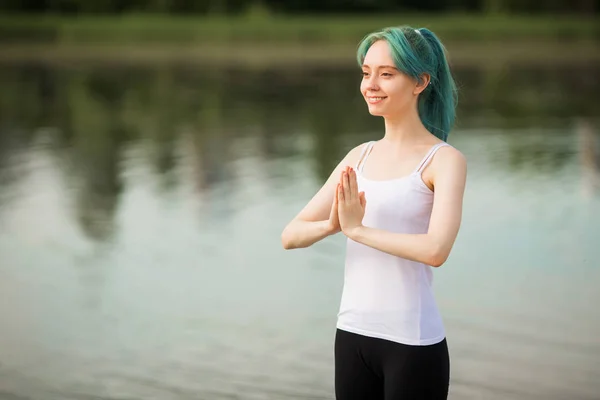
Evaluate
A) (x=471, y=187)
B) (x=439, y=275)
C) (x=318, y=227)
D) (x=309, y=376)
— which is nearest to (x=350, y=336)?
(x=318, y=227)

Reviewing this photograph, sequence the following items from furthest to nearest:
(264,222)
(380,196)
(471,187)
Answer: (471,187) → (264,222) → (380,196)

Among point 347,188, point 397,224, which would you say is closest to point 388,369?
point 397,224

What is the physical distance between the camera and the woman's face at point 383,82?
8.33ft

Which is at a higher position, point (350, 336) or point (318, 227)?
point (318, 227)

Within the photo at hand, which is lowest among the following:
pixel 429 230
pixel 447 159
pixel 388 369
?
pixel 388 369

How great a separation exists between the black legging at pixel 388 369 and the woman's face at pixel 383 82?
53 cm

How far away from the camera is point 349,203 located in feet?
8.12

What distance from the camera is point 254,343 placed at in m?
5.83

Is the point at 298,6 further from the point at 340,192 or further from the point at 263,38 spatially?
the point at 340,192

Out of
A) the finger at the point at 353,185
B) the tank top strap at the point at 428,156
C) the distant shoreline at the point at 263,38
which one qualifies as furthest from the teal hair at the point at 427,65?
the distant shoreline at the point at 263,38

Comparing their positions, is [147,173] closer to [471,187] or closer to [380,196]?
[471,187]

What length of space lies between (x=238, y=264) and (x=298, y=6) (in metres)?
42.2

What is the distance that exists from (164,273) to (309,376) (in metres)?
2.49

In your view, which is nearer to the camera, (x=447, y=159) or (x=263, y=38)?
(x=447, y=159)
